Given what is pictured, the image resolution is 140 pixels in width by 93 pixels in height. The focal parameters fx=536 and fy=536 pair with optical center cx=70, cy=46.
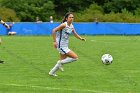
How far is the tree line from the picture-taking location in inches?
2420

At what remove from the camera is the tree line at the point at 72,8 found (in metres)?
61.5

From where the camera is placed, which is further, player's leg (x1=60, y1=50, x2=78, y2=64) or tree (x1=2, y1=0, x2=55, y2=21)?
tree (x1=2, y1=0, x2=55, y2=21)

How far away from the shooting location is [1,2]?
66.6 metres

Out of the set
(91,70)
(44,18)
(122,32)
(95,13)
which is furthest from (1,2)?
(91,70)


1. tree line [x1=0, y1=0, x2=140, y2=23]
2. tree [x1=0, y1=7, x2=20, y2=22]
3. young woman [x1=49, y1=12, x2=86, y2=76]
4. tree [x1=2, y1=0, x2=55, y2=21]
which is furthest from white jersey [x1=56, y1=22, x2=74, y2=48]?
tree [x1=2, y1=0, x2=55, y2=21]

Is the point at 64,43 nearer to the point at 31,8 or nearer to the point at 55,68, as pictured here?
the point at 55,68

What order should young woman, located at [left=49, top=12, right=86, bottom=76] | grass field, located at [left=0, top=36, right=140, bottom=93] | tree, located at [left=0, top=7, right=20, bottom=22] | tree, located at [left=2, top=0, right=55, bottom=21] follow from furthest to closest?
1. tree, located at [left=2, top=0, right=55, bottom=21]
2. tree, located at [left=0, top=7, right=20, bottom=22]
3. young woman, located at [left=49, top=12, right=86, bottom=76]
4. grass field, located at [left=0, top=36, right=140, bottom=93]

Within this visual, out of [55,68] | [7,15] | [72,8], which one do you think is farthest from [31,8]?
[55,68]

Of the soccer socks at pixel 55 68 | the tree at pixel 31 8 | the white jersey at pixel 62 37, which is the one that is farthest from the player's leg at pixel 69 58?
the tree at pixel 31 8

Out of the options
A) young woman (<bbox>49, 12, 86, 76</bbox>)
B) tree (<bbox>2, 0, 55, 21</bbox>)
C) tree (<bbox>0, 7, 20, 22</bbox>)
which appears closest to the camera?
young woman (<bbox>49, 12, 86, 76</bbox>)

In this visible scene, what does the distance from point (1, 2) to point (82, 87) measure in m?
55.5

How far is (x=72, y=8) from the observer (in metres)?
74.1

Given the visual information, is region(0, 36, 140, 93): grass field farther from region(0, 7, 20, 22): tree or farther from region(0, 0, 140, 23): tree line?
region(0, 0, 140, 23): tree line

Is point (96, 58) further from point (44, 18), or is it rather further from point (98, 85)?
point (44, 18)
